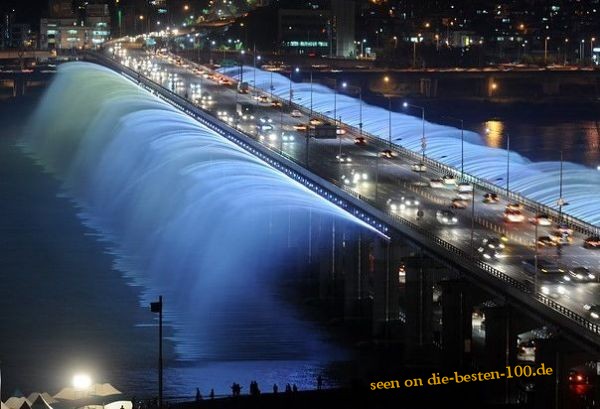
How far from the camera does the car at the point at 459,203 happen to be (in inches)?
1667

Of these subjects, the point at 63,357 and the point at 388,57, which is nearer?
the point at 63,357

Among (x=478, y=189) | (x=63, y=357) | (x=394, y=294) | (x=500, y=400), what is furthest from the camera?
(x=478, y=189)

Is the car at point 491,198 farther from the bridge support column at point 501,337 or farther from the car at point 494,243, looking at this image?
the bridge support column at point 501,337

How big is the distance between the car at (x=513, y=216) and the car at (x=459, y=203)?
81.9 inches

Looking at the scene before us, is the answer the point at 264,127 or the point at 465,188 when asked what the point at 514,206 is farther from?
the point at 264,127

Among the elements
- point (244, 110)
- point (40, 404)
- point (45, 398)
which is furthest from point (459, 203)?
point (244, 110)

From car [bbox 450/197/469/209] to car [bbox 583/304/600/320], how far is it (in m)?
13.3

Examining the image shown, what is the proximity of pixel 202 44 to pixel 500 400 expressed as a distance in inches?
4304

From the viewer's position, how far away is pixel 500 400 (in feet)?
94.9

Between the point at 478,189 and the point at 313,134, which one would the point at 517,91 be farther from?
the point at 478,189

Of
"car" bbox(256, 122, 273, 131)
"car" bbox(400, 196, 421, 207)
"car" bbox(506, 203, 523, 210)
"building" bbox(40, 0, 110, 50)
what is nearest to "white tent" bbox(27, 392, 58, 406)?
"car" bbox(400, 196, 421, 207)

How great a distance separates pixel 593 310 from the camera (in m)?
28.6

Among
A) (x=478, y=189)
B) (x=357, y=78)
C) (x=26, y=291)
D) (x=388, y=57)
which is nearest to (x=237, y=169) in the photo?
(x=478, y=189)

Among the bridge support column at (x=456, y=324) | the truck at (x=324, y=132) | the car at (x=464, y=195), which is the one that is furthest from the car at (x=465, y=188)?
the truck at (x=324, y=132)
